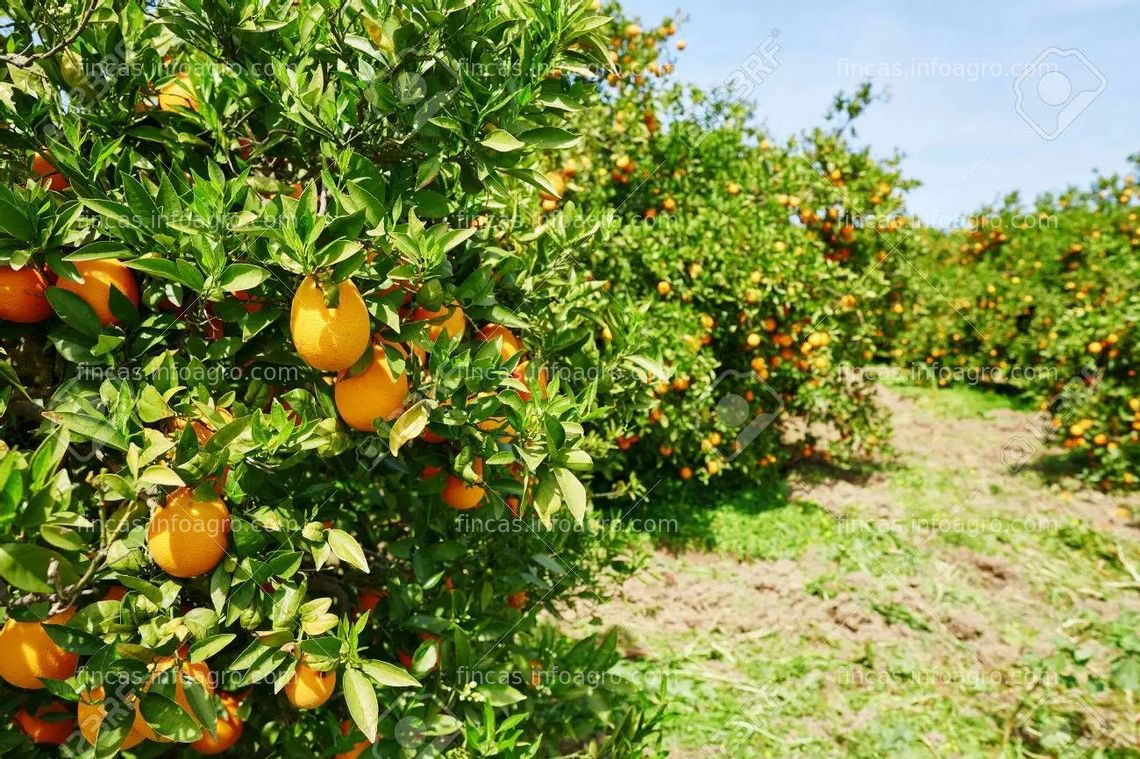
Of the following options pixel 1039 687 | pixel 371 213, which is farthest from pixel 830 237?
pixel 371 213

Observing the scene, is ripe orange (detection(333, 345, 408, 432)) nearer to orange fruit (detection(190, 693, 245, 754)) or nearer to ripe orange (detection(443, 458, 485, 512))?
ripe orange (detection(443, 458, 485, 512))

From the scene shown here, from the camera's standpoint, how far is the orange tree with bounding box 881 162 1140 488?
212 inches

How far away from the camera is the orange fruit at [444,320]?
4.24 feet

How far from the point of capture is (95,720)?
46.1 inches

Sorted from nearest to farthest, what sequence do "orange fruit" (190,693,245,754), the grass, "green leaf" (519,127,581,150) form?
1. "green leaf" (519,127,581,150)
2. "orange fruit" (190,693,245,754)
3. the grass

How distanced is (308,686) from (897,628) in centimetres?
318

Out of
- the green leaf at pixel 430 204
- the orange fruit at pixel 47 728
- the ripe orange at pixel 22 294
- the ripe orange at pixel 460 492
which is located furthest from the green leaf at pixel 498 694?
the ripe orange at pixel 22 294

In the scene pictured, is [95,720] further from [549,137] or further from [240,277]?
[549,137]

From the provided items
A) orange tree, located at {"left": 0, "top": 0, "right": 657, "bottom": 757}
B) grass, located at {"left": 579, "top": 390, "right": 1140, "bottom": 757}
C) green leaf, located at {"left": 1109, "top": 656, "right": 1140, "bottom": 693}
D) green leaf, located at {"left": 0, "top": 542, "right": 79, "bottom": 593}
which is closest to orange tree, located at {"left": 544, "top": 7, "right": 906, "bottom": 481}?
grass, located at {"left": 579, "top": 390, "right": 1140, "bottom": 757}

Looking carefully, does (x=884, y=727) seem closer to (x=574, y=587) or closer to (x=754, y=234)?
(x=574, y=587)

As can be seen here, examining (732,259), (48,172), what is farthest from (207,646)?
(732,259)

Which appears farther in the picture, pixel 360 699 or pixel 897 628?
pixel 897 628

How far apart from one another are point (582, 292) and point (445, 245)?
59 centimetres

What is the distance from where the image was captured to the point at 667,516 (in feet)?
15.9
